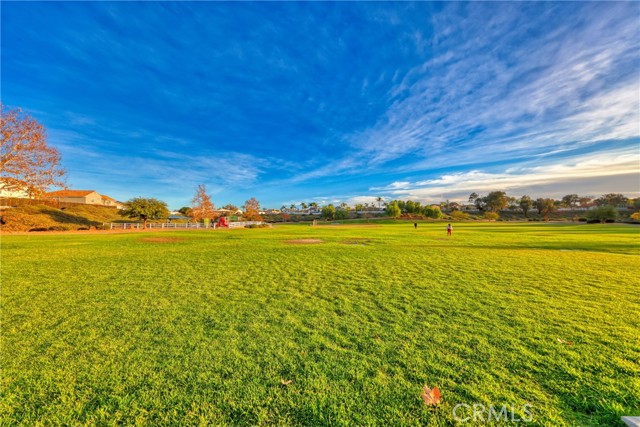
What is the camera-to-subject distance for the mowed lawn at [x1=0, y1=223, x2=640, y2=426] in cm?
272

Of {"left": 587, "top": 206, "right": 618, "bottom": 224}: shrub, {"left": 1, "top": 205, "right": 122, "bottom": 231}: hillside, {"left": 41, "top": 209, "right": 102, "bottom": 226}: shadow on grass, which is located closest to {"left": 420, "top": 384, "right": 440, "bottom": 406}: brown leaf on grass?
{"left": 1, "top": 205, "right": 122, "bottom": 231}: hillside

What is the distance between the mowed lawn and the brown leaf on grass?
8 cm

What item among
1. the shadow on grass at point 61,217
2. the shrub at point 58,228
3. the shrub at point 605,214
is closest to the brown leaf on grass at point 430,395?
the shrub at point 58,228

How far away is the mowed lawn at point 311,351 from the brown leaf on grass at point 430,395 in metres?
0.08

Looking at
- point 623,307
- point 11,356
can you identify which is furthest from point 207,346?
point 623,307

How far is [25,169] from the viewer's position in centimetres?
1650

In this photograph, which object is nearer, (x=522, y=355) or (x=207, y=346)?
(x=522, y=355)

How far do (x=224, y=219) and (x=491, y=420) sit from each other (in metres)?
51.2

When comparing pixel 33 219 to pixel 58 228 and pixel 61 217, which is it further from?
pixel 61 217

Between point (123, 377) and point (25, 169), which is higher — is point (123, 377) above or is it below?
below

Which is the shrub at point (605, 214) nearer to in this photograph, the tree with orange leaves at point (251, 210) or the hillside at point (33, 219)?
the tree with orange leaves at point (251, 210)

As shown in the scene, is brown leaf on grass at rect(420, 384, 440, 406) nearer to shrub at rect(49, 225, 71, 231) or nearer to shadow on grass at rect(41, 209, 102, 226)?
shrub at rect(49, 225, 71, 231)

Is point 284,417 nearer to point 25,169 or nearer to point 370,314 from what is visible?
point 370,314

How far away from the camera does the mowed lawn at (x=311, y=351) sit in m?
2.72
